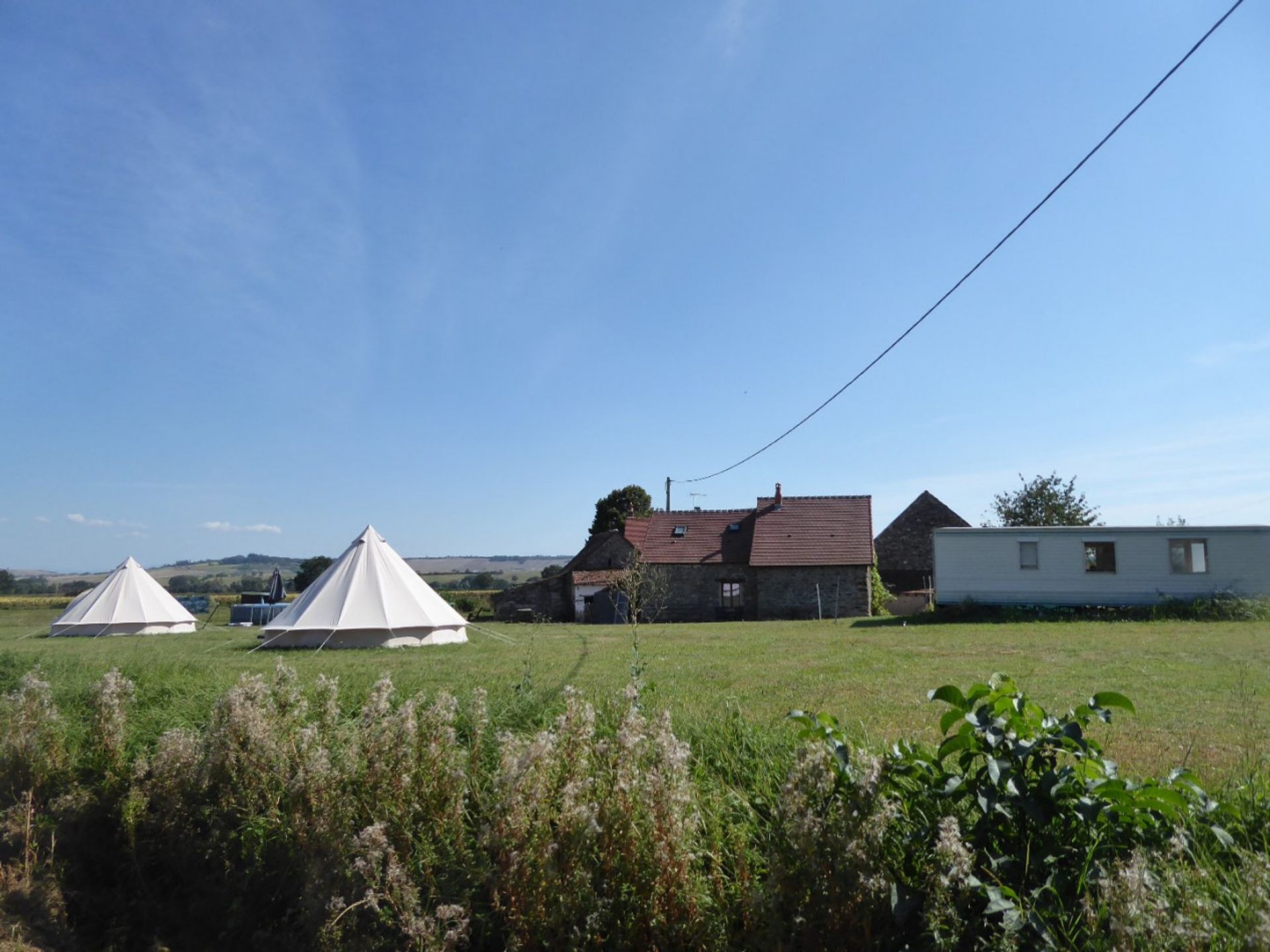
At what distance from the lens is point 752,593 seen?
93.2 feet

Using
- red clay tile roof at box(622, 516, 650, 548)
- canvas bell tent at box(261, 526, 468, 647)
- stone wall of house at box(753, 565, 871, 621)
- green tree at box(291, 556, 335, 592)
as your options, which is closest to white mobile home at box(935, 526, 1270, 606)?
stone wall of house at box(753, 565, 871, 621)

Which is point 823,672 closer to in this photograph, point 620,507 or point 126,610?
point 126,610

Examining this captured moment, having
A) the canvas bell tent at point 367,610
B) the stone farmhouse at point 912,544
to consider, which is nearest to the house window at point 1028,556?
the stone farmhouse at point 912,544

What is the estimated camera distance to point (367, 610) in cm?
1491

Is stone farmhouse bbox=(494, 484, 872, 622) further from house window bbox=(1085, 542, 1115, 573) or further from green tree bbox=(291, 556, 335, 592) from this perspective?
green tree bbox=(291, 556, 335, 592)

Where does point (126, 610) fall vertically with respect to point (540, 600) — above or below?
above

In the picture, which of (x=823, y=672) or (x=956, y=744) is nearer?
(x=956, y=744)

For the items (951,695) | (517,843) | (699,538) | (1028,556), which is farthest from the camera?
(699,538)

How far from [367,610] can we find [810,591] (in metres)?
16.4

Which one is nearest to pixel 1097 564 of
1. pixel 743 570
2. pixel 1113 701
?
pixel 743 570

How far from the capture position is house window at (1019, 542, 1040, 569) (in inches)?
860

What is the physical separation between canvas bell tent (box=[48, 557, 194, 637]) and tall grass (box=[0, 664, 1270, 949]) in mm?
16768

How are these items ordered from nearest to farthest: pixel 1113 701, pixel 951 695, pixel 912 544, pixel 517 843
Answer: pixel 1113 701 < pixel 951 695 < pixel 517 843 < pixel 912 544

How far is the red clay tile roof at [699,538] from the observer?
29.1 m
